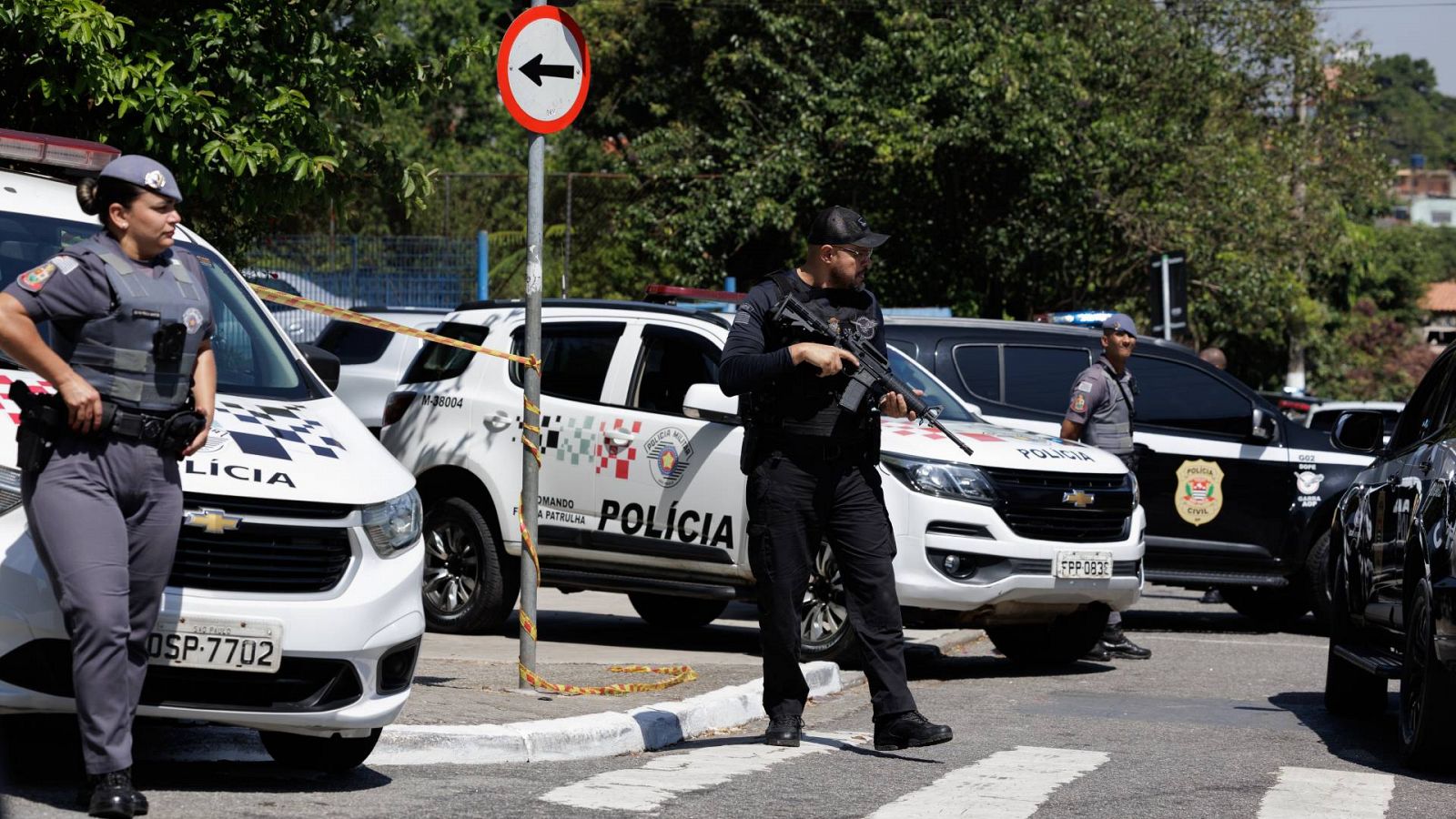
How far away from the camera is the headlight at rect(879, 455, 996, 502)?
957 cm

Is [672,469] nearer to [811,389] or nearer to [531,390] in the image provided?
[531,390]

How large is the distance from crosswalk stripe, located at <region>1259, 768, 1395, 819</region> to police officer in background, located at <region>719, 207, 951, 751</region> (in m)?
1.20

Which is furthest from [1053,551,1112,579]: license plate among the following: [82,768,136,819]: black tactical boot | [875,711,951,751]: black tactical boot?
[82,768,136,819]: black tactical boot

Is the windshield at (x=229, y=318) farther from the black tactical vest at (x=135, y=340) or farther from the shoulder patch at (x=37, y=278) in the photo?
the shoulder patch at (x=37, y=278)

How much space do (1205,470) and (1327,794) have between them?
6.29 m

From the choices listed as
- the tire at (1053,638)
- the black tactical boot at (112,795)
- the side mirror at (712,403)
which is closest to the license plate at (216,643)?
the black tactical boot at (112,795)

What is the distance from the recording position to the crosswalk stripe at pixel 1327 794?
19.9 ft

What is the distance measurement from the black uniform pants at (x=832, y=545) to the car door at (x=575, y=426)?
11.1ft

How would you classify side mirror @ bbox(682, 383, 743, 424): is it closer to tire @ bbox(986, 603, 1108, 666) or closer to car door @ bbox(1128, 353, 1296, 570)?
tire @ bbox(986, 603, 1108, 666)

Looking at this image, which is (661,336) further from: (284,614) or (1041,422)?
(284,614)

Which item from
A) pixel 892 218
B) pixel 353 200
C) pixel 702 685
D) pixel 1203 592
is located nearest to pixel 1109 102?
pixel 892 218

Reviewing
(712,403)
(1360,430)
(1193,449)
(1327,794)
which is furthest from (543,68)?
(1193,449)

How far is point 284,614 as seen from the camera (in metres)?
5.37

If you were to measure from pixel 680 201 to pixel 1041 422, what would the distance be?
16.2m
